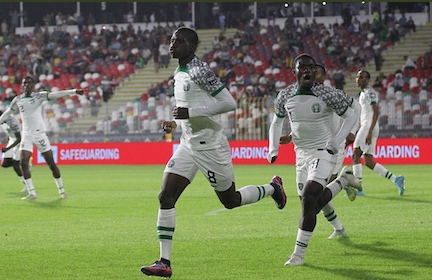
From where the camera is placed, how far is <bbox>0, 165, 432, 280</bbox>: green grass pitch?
8.21m

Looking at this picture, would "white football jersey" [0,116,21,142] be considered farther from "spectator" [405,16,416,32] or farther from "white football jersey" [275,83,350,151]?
"spectator" [405,16,416,32]

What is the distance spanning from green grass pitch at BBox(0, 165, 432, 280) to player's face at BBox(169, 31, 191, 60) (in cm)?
220

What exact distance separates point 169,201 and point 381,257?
257cm

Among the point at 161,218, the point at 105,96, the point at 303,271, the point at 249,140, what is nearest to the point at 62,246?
the point at 161,218

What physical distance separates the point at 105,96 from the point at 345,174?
2900cm

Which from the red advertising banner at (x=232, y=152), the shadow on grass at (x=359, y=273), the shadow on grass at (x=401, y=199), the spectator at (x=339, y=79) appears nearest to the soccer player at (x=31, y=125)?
the shadow on grass at (x=401, y=199)

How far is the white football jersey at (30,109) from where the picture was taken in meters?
17.4

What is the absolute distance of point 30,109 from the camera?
17469mm

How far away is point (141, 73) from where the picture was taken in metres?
41.2

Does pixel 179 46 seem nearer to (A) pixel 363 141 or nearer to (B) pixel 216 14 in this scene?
(A) pixel 363 141

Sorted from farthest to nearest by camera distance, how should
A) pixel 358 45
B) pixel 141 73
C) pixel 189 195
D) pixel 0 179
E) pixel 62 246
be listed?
pixel 141 73 < pixel 358 45 < pixel 0 179 < pixel 189 195 < pixel 62 246

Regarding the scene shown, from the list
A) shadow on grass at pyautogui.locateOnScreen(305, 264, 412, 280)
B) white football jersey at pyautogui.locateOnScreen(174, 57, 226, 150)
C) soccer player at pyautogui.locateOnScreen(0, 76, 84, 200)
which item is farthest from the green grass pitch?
white football jersey at pyautogui.locateOnScreen(174, 57, 226, 150)

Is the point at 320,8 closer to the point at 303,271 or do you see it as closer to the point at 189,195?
the point at 189,195

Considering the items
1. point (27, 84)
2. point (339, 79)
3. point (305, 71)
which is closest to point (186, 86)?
point (305, 71)
